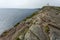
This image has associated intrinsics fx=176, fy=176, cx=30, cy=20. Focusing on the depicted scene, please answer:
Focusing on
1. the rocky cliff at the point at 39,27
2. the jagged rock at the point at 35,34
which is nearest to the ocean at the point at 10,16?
the rocky cliff at the point at 39,27

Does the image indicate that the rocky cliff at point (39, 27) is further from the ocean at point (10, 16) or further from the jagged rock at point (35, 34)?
the ocean at point (10, 16)

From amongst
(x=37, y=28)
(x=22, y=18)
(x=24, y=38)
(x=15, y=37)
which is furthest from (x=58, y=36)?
(x=22, y=18)

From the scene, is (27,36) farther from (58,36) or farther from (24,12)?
(24,12)

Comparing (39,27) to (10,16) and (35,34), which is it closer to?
(35,34)

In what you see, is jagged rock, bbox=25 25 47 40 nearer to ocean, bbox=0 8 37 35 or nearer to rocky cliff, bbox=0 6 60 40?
rocky cliff, bbox=0 6 60 40

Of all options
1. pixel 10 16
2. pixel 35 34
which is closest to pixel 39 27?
pixel 35 34

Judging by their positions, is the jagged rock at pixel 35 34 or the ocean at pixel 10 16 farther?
the ocean at pixel 10 16

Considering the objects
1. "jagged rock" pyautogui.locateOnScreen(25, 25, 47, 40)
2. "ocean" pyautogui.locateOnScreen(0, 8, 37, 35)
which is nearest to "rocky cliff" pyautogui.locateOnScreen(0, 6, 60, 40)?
"jagged rock" pyautogui.locateOnScreen(25, 25, 47, 40)
